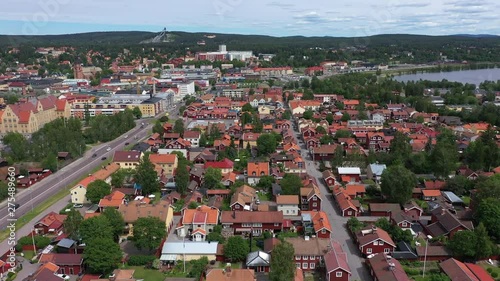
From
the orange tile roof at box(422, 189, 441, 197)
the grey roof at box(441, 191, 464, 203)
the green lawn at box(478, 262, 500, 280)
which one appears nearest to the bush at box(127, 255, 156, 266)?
the green lawn at box(478, 262, 500, 280)

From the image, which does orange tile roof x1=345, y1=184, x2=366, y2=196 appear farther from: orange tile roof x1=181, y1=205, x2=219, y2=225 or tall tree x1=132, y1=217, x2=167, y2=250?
tall tree x1=132, y1=217, x2=167, y2=250

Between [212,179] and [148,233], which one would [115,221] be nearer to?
[148,233]

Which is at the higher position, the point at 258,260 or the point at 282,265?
the point at 282,265

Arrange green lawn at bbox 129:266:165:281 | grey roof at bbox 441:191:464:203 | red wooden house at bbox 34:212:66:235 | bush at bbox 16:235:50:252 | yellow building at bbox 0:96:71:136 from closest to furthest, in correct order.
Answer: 1. green lawn at bbox 129:266:165:281
2. bush at bbox 16:235:50:252
3. red wooden house at bbox 34:212:66:235
4. grey roof at bbox 441:191:464:203
5. yellow building at bbox 0:96:71:136

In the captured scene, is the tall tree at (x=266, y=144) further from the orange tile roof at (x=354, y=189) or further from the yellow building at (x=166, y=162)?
the orange tile roof at (x=354, y=189)

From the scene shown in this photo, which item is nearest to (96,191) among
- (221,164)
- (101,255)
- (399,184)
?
(101,255)
